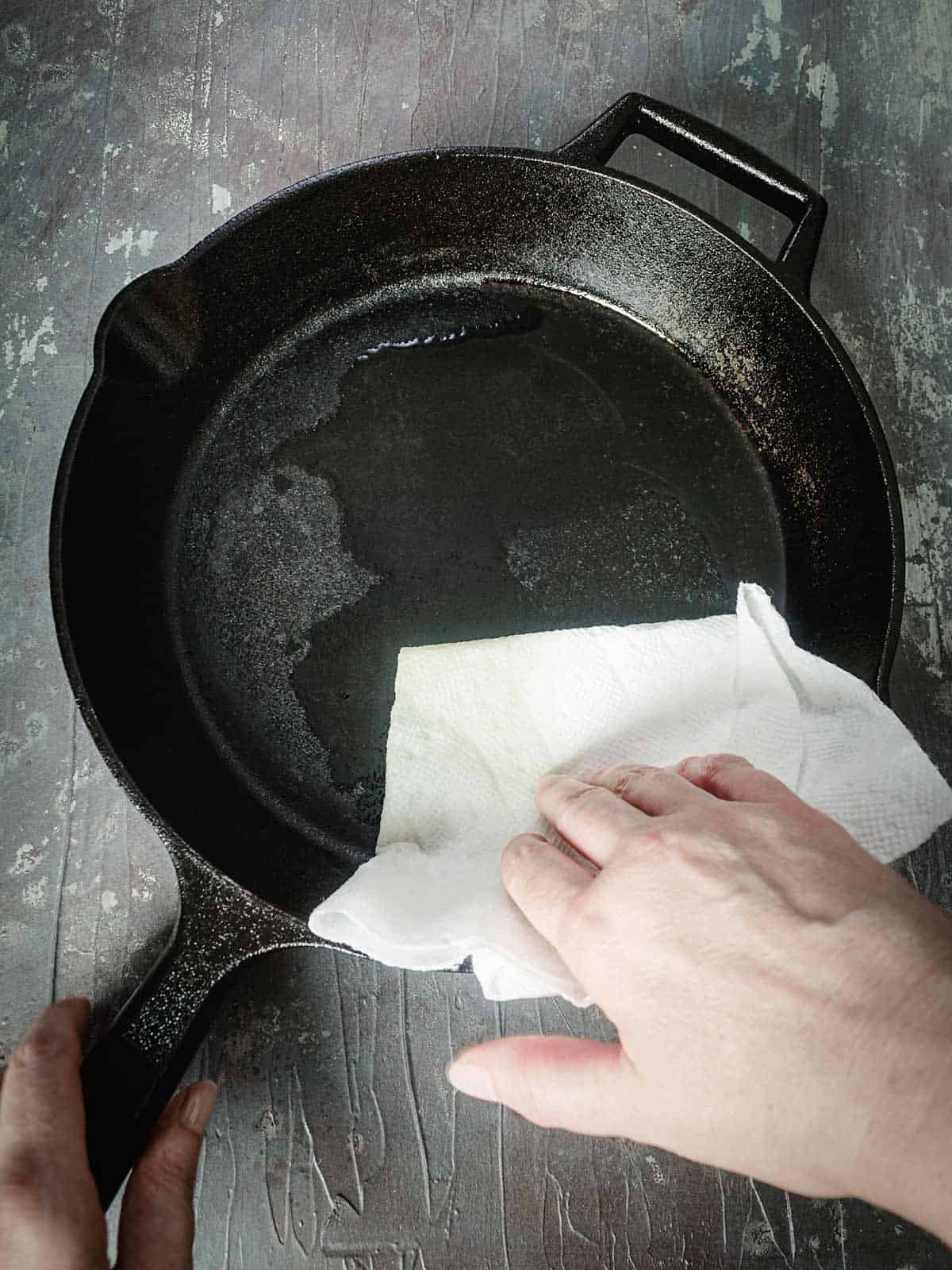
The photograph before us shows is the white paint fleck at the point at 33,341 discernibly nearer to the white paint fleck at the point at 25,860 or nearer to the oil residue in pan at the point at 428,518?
the oil residue in pan at the point at 428,518

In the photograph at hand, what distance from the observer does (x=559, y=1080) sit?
1.24 feet

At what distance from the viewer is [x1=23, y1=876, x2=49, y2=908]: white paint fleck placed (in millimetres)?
578

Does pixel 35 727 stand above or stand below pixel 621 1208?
above

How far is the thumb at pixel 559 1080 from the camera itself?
1.19ft

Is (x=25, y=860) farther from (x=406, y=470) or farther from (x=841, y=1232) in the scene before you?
(x=841, y=1232)

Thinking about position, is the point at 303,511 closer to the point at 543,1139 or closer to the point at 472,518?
the point at 472,518

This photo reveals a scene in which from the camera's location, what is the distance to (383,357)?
2.06ft

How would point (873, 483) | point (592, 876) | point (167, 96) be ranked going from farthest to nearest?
point (167, 96), point (873, 483), point (592, 876)

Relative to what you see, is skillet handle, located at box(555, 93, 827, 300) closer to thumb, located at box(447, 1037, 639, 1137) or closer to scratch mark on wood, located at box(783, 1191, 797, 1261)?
thumb, located at box(447, 1037, 639, 1137)

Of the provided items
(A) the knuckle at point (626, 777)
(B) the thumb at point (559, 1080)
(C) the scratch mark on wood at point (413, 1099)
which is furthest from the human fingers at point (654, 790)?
(C) the scratch mark on wood at point (413, 1099)

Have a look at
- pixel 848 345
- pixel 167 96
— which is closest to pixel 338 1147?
pixel 848 345

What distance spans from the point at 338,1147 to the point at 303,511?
0.42 metres

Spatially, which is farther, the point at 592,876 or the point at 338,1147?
the point at 338,1147

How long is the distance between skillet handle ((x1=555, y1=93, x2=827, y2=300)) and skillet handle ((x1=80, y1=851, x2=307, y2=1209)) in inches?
19.1
